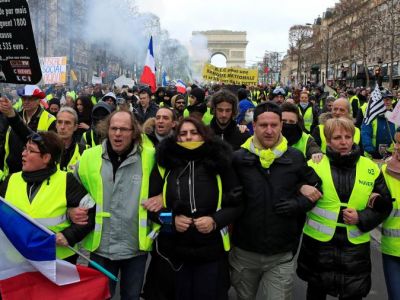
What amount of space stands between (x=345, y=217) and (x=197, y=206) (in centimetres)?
104

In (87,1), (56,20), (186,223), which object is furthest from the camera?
(56,20)

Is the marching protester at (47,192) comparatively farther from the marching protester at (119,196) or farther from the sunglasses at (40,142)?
the marching protester at (119,196)

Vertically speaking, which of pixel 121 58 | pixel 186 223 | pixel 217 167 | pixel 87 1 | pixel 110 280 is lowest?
pixel 110 280

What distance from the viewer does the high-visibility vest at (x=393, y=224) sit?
11.5 feet

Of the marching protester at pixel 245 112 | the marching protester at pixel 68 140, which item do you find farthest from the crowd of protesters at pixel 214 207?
the marching protester at pixel 245 112

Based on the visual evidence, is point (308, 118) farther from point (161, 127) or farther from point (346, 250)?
point (346, 250)

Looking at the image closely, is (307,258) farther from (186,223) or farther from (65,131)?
(65,131)

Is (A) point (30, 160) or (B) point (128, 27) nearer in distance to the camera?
(A) point (30, 160)

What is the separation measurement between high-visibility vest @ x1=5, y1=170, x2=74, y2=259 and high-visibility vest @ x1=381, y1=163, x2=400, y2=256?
2.30 metres

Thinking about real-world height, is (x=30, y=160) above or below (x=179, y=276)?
above

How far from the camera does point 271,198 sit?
3354 mm

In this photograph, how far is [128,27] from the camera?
29.4 meters

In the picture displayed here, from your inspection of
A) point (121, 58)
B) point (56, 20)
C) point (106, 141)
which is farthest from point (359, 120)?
point (56, 20)

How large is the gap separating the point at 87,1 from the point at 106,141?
918 inches
